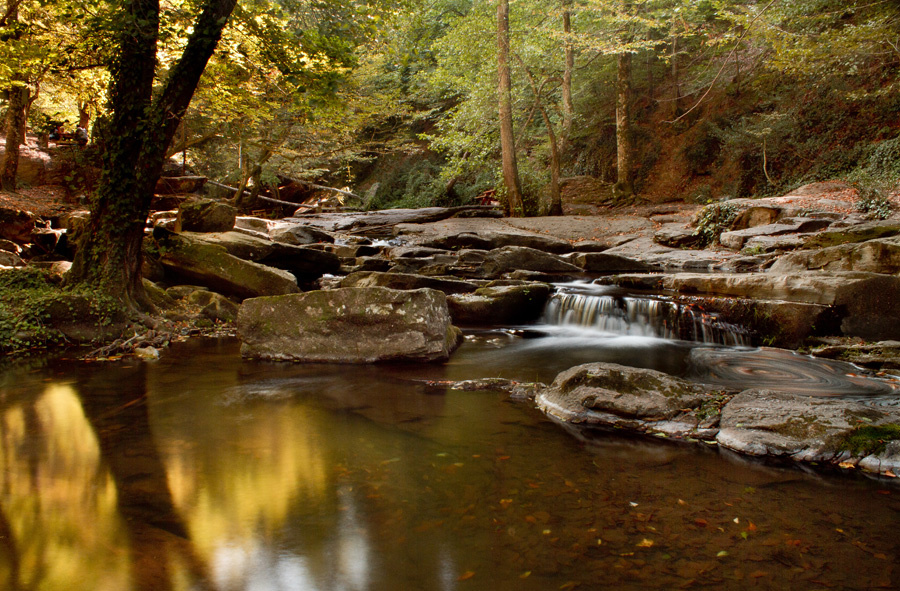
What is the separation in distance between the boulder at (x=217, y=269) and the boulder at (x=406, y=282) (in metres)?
1.17

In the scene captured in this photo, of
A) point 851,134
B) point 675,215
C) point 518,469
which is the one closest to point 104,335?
point 518,469

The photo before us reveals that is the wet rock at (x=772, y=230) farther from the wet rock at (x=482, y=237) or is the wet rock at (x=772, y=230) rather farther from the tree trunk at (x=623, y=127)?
the tree trunk at (x=623, y=127)

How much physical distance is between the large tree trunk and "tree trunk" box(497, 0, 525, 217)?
11.7 metres

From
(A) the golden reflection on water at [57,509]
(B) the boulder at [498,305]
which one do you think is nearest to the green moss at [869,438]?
(A) the golden reflection on water at [57,509]

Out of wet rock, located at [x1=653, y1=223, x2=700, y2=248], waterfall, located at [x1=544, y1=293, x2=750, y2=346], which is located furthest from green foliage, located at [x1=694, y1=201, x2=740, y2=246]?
waterfall, located at [x1=544, y1=293, x2=750, y2=346]

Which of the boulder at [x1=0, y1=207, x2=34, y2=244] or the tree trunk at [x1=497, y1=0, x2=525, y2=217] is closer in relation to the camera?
the boulder at [x1=0, y1=207, x2=34, y2=244]

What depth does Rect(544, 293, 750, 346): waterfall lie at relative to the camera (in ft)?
24.1

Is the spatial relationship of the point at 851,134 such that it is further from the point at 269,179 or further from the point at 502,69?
the point at 269,179

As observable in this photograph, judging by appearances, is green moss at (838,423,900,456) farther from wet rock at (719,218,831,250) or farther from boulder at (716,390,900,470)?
wet rock at (719,218,831,250)

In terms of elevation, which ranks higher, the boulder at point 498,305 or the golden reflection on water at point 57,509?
the boulder at point 498,305

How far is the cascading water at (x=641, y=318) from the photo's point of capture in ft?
24.1

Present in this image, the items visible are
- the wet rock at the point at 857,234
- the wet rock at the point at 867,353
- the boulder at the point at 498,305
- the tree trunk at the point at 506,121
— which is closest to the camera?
the wet rock at the point at 867,353

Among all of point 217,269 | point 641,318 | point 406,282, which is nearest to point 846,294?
point 641,318

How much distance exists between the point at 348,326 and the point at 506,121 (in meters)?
14.6
